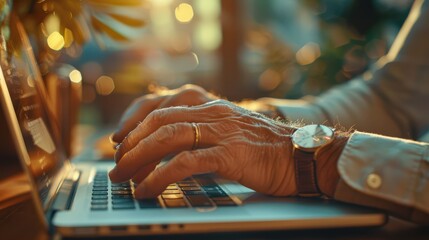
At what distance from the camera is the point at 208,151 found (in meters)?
0.72

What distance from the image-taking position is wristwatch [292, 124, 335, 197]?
748mm

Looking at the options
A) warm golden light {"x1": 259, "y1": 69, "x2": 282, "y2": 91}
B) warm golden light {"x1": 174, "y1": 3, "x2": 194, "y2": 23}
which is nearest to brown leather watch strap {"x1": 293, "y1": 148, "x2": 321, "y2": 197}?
warm golden light {"x1": 259, "y1": 69, "x2": 282, "y2": 91}

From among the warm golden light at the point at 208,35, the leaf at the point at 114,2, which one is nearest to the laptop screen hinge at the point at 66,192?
the leaf at the point at 114,2

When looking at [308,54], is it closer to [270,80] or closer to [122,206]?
[270,80]

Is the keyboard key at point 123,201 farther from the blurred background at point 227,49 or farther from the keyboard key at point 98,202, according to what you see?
the blurred background at point 227,49

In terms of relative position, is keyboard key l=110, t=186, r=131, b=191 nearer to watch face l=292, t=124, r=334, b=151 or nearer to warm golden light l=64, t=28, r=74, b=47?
watch face l=292, t=124, r=334, b=151

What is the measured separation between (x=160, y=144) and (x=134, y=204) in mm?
85

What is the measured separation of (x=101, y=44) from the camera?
3.97ft

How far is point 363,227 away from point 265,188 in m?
0.16

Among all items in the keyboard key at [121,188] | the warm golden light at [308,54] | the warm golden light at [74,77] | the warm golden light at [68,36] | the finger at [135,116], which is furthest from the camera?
the warm golden light at [308,54]

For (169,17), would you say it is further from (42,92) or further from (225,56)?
(42,92)

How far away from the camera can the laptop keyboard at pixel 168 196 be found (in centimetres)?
68

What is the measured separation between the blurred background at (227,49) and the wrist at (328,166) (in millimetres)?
1828

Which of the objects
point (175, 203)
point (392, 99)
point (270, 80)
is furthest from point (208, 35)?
point (175, 203)
